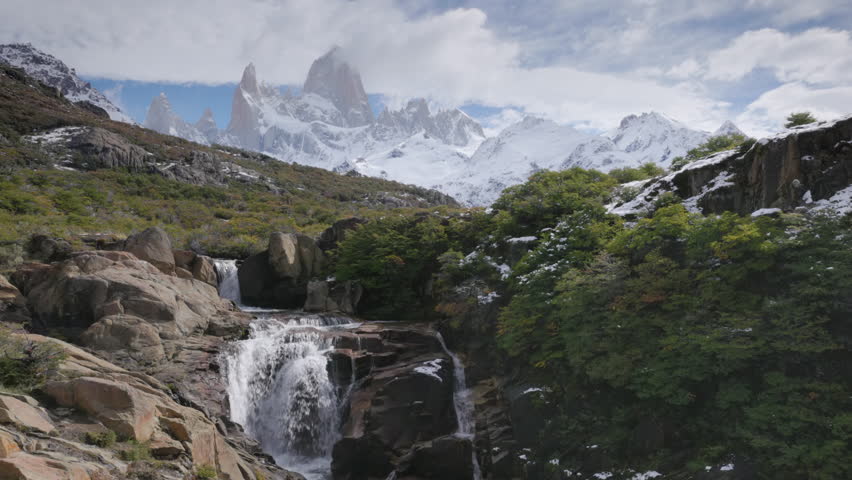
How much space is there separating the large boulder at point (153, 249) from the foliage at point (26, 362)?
1286 cm

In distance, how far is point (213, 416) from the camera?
14.2 meters

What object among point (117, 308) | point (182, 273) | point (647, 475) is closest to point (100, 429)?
point (117, 308)

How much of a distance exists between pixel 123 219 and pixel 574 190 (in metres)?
34.2

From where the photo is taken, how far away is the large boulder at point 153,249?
75.1 ft

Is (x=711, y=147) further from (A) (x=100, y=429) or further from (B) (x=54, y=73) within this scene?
(B) (x=54, y=73)

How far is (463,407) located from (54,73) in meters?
191

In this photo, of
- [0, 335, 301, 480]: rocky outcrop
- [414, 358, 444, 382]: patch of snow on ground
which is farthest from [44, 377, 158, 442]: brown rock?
[414, 358, 444, 382]: patch of snow on ground

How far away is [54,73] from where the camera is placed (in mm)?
154000

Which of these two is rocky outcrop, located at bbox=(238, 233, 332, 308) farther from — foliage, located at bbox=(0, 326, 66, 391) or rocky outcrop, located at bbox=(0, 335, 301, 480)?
foliage, located at bbox=(0, 326, 66, 391)

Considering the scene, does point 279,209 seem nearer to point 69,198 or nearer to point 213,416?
point 69,198

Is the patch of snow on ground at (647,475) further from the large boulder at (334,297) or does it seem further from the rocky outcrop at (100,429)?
the large boulder at (334,297)

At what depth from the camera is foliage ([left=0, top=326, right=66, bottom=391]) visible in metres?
9.54

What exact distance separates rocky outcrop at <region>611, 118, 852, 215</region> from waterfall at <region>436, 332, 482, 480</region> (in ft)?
29.5

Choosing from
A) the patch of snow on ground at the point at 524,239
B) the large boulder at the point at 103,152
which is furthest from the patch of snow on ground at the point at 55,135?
the patch of snow on ground at the point at 524,239
